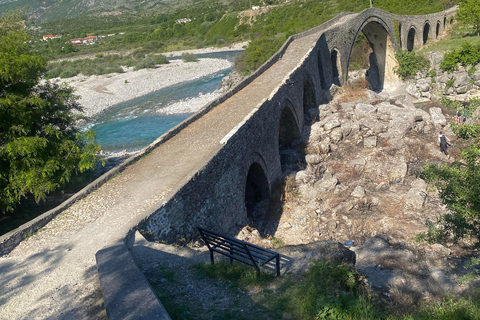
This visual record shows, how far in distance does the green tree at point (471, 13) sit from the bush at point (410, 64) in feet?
18.9

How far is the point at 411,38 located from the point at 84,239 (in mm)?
35212

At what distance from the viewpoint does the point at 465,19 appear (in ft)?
99.0

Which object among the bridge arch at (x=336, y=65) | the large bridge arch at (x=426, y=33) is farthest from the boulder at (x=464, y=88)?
the large bridge arch at (x=426, y=33)

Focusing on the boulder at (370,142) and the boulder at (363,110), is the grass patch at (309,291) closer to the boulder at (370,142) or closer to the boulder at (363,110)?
the boulder at (370,142)

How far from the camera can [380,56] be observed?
29984mm

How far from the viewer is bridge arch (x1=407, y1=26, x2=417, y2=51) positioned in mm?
32469

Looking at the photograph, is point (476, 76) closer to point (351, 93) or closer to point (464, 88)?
point (464, 88)

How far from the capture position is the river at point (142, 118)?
21.7m

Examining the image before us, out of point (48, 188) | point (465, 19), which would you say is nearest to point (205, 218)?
point (48, 188)

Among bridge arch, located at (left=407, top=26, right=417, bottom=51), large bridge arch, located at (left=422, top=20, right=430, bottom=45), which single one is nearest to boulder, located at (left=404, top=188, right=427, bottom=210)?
bridge arch, located at (left=407, top=26, right=417, bottom=51)

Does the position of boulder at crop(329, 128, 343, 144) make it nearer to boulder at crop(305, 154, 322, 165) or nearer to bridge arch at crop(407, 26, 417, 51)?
boulder at crop(305, 154, 322, 165)

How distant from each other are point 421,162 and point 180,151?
9745 mm

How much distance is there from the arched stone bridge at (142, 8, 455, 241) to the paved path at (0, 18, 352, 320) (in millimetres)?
601

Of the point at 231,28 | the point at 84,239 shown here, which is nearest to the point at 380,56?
the point at 84,239
